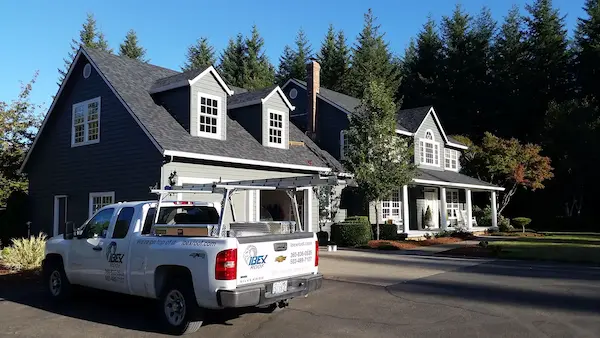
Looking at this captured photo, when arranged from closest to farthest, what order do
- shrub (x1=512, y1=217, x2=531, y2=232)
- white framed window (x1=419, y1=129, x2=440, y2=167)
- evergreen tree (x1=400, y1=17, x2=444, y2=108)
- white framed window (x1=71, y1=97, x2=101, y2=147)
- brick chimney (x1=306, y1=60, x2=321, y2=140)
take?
1. white framed window (x1=71, y1=97, x2=101, y2=147)
2. brick chimney (x1=306, y1=60, x2=321, y2=140)
3. white framed window (x1=419, y1=129, x2=440, y2=167)
4. shrub (x1=512, y1=217, x2=531, y2=232)
5. evergreen tree (x1=400, y1=17, x2=444, y2=108)

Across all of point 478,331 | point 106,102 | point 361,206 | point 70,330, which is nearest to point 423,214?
point 361,206

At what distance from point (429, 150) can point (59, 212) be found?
64.6 ft

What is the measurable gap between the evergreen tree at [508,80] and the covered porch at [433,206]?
1438 centimetres

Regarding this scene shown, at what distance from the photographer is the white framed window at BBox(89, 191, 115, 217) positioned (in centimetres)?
1748

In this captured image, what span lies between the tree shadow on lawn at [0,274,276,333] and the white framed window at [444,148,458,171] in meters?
24.9

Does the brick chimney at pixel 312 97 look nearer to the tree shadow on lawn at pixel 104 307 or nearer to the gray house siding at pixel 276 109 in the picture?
the gray house siding at pixel 276 109

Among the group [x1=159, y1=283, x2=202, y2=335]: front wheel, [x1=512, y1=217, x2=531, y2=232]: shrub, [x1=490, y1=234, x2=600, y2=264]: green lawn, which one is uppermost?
[x1=512, y1=217, x2=531, y2=232]: shrub

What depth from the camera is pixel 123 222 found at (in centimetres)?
822

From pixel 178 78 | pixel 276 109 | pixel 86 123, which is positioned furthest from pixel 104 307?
pixel 276 109

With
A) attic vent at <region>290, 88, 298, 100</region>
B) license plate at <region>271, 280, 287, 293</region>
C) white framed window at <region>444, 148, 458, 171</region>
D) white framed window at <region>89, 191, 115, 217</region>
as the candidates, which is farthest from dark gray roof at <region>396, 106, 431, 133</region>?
license plate at <region>271, 280, 287, 293</region>

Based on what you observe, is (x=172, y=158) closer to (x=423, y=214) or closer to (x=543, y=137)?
(x=423, y=214)

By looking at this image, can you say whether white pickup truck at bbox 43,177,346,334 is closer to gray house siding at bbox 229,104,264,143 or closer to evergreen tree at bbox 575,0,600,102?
gray house siding at bbox 229,104,264,143

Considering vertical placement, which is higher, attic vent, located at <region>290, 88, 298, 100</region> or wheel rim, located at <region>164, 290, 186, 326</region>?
attic vent, located at <region>290, 88, 298, 100</region>

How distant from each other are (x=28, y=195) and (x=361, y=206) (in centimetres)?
1462
